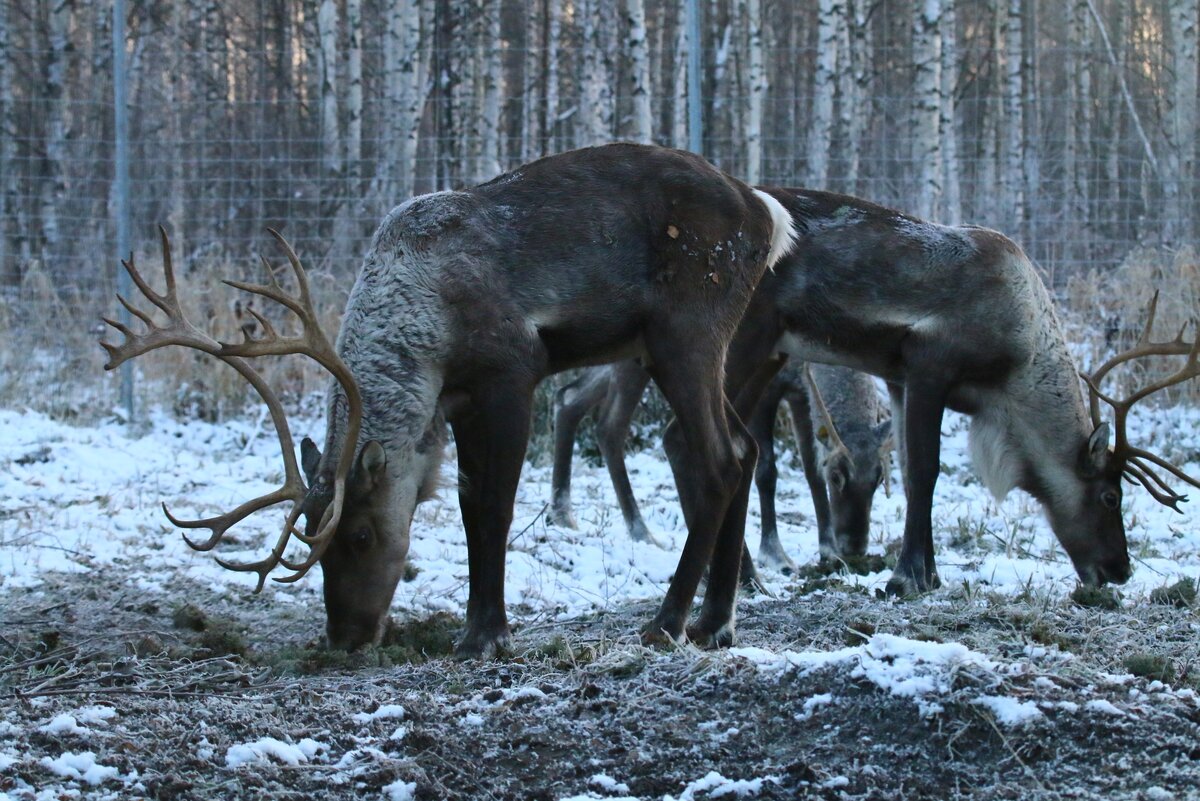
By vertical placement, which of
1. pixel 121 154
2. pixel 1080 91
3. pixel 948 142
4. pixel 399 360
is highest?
pixel 1080 91

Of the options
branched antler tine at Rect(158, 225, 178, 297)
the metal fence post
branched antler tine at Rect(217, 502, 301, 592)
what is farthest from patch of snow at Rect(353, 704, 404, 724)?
the metal fence post

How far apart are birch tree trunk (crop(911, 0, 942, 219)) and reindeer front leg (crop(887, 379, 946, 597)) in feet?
21.8

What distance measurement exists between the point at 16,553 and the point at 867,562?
14.6 feet

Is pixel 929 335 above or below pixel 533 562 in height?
above

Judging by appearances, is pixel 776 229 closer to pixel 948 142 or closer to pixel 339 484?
pixel 339 484

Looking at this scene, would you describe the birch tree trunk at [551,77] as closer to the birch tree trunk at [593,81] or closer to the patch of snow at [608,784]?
the birch tree trunk at [593,81]

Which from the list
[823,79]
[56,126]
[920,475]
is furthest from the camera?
[823,79]

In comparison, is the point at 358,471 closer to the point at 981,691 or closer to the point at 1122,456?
the point at 981,691

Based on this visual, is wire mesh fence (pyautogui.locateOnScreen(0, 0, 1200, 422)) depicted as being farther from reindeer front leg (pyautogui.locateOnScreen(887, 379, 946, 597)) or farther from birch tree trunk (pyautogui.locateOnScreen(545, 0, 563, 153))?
reindeer front leg (pyautogui.locateOnScreen(887, 379, 946, 597))

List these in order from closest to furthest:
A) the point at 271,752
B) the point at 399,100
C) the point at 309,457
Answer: the point at 271,752 → the point at 309,457 → the point at 399,100

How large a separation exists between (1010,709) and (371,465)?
250 cm

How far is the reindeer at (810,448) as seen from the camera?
7.93 metres

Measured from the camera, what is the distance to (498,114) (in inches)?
821

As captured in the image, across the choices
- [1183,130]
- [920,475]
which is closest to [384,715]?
[920,475]
